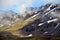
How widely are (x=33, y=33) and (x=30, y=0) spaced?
235 inches

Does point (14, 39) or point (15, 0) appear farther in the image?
point (15, 0)

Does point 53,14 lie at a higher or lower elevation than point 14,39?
higher

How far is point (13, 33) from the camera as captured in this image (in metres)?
27.9

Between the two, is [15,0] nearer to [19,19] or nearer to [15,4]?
[15,4]

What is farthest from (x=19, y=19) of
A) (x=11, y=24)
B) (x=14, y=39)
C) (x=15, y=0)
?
(x=14, y=39)

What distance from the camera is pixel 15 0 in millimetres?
31625

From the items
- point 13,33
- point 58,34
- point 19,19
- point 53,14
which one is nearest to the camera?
point 13,33

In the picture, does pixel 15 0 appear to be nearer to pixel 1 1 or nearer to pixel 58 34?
pixel 1 1

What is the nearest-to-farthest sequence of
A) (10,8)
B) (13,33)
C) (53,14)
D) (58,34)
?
1. (13,33)
2. (58,34)
3. (10,8)
4. (53,14)

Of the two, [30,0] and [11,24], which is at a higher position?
[30,0]

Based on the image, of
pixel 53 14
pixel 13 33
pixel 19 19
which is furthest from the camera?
pixel 53 14

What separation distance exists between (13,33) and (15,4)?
5.94m

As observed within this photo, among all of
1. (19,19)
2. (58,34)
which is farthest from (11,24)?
(58,34)

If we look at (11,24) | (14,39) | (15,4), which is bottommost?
(14,39)
